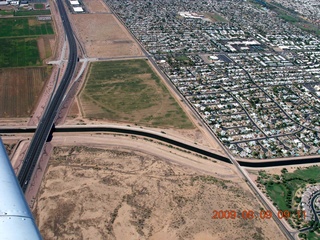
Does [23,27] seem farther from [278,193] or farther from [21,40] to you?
[278,193]

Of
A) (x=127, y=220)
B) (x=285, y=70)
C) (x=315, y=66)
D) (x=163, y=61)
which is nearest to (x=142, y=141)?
(x=127, y=220)

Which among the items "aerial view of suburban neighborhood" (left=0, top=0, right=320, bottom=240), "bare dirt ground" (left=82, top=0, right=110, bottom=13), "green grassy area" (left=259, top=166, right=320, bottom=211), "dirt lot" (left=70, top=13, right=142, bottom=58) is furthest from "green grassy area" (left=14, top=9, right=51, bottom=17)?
"green grassy area" (left=259, top=166, right=320, bottom=211)

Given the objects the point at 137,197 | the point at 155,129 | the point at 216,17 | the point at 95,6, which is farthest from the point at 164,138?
the point at 95,6

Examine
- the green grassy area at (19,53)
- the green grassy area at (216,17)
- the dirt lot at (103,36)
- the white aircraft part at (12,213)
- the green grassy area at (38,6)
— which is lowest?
the green grassy area at (216,17)

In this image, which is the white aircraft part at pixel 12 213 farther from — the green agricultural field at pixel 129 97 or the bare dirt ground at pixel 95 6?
the bare dirt ground at pixel 95 6

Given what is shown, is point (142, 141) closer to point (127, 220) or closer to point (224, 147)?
point (224, 147)


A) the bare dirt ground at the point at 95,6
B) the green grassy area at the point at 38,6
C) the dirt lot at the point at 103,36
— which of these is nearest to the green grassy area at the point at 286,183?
the dirt lot at the point at 103,36

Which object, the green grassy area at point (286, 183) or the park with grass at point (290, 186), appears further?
the green grassy area at point (286, 183)
